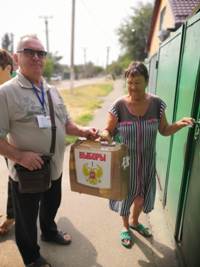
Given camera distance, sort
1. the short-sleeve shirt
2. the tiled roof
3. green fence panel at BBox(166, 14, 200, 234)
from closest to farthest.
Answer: the short-sleeve shirt, green fence panel at BBox(166, 14, 200, 234), the tiled roof

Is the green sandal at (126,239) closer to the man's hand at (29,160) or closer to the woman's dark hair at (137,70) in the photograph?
the man's hand at (29,160)

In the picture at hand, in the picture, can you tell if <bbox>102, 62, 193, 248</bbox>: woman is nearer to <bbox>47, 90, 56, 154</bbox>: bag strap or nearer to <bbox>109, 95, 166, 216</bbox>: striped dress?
<bbox>109, 95, 166, 216</bbox>: striped dress

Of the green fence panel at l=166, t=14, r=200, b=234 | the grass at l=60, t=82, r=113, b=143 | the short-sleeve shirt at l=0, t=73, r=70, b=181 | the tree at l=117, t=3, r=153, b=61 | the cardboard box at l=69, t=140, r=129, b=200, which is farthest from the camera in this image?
the tree at l=117, t=3, r=153, b=61

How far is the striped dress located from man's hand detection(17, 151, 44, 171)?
88 cm

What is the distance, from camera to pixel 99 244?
2.99 m

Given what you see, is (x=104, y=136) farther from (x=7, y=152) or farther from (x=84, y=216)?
(x=84, y=216)

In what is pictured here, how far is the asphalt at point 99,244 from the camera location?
2732 millimetres

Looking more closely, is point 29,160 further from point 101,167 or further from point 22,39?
point 22,39

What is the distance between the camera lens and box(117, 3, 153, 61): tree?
3141 cm

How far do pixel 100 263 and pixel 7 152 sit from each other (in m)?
1.50

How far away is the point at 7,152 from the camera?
6.77ft

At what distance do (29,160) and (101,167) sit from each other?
1.93ft

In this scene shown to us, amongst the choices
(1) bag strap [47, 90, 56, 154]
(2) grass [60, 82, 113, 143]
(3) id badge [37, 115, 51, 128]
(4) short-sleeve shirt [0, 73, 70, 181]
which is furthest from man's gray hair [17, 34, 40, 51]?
(2) grass [60, 82, 113, 143]

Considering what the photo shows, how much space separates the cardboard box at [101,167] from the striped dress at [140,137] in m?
0.32
